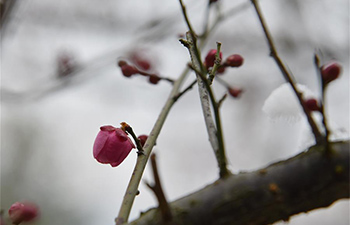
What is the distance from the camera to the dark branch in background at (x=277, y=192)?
2.20ft

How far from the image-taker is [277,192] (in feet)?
2.23

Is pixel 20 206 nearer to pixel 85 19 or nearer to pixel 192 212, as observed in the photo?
pixel 192 212

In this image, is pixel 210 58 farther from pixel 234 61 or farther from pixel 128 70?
pixel 128 70

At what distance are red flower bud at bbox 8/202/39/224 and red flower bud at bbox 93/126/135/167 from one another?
252 millimetres

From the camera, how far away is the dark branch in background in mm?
671

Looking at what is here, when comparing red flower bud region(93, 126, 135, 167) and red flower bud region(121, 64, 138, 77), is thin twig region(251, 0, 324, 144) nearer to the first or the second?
red flower bud region(93, 126, 135, 167)

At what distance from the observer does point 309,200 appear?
69 centimetres

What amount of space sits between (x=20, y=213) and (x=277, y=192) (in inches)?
30.9

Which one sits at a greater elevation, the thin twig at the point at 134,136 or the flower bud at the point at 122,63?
the flower bud at the point at 122,63

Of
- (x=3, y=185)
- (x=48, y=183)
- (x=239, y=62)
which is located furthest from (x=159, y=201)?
(x=48, y=183)

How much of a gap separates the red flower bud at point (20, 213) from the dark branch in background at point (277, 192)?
590 millimetres

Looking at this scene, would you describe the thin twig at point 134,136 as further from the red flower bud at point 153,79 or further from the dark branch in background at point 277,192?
the red flower bud at point 153,79

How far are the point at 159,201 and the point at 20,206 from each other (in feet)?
2.11

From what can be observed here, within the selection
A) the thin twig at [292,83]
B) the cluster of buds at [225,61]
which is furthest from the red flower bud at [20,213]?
the thin twig at [292,83]
